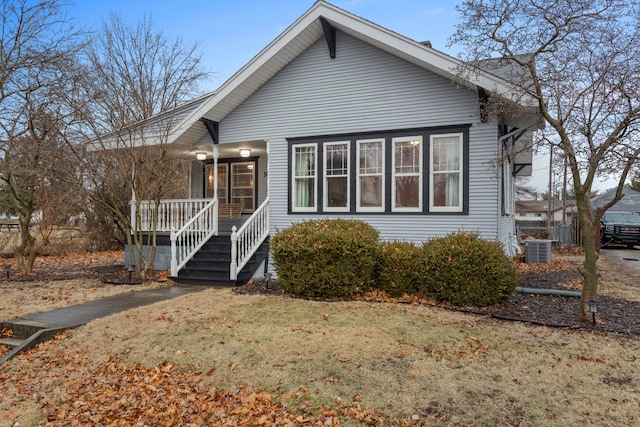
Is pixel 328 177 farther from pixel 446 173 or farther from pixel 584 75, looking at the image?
pixel 584 75

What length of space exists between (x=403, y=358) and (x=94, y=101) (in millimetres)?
9495

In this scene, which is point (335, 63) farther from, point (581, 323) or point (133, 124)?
point (581, 323)

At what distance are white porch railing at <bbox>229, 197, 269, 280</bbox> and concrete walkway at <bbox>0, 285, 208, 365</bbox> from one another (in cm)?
126

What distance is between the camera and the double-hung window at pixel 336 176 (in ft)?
32.7

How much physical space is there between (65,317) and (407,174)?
23.9ft

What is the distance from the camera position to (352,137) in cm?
977

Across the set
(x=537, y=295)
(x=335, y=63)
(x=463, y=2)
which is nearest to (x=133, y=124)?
(x=335, y=63)

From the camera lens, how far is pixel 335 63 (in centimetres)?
988

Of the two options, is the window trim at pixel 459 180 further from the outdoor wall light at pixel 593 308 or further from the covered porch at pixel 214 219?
the covered porch at pixel 214 219

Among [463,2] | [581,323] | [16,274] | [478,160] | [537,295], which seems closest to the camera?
[581,323]

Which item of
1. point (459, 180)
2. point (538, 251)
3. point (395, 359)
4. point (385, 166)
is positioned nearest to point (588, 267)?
point (459, 180)

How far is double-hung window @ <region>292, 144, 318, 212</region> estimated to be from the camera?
1029cm

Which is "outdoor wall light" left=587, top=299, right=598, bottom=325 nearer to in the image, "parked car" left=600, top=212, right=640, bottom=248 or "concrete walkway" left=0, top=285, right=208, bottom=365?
"concrete walkway" left=0, top=285, right=208, bottom=365

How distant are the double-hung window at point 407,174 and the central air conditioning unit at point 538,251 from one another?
5.47 metres
